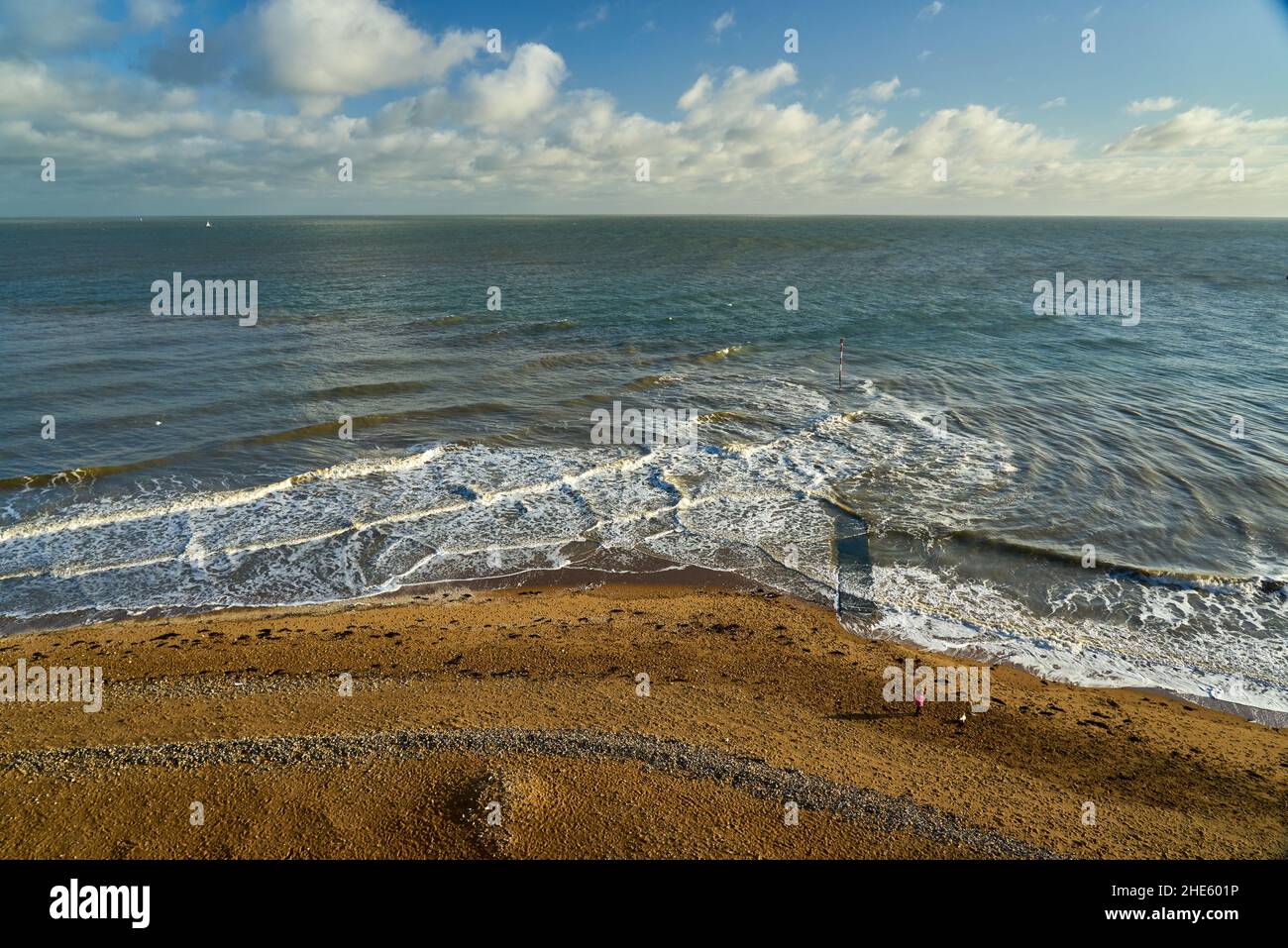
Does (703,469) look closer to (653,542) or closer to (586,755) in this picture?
(653,542)

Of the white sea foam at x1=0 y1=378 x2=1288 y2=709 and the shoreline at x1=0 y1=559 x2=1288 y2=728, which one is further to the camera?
the white sea foam at x1=0 y1=378 x2=1288 y2=709

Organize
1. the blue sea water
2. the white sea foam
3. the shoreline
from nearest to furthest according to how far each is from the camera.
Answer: the shoreline
the white sea foam
the blue sea water

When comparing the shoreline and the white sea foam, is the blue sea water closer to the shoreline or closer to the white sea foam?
the white sea foam

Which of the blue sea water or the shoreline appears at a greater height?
the blue sea water

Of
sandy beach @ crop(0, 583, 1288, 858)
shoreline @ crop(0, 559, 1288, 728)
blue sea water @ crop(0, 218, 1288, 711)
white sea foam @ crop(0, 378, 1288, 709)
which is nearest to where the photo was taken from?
sandy beach @ crop(0, 583, 1288, 858)

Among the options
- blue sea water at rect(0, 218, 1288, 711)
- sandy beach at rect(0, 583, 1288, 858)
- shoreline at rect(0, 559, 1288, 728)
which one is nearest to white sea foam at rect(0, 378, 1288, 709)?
blue sea water at rect(0, 218, 1288, 711)

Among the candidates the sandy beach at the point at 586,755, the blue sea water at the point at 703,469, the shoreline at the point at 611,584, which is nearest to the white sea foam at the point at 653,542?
the blue sea water at the point at 703,469

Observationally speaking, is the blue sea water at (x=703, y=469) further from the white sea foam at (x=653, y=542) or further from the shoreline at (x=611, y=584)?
the shoreline at (x=611, y=584)
